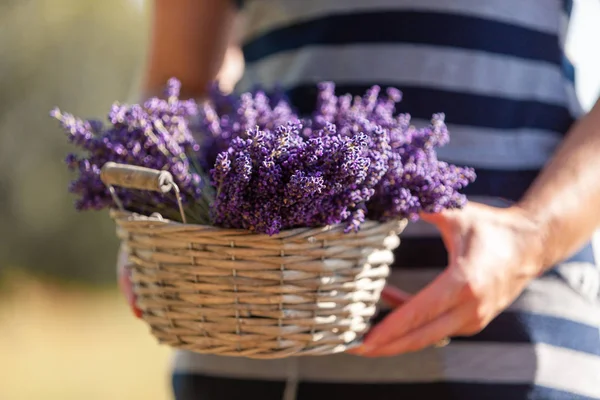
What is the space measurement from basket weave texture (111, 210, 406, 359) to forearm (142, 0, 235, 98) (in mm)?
623

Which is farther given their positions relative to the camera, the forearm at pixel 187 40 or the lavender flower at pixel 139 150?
the forearm at pixel 187 40

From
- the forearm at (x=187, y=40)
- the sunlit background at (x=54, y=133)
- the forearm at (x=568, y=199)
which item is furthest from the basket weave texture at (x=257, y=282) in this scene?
the sunlit background at (x=54, y=133)

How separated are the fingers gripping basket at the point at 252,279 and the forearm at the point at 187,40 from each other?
0.63m

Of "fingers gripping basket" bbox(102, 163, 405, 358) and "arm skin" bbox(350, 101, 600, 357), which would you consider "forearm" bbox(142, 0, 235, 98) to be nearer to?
"fingers gripping basket" bbox(102, 163, 405, 358)

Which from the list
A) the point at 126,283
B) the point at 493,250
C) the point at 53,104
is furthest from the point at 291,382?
the point at 53,104

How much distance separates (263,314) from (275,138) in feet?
0.76

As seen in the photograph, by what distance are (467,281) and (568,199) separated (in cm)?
21

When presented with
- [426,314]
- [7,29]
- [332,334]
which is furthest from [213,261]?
[7,29]

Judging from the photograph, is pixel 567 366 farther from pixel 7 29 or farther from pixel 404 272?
pixel 7 29

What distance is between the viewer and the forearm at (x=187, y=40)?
152cm

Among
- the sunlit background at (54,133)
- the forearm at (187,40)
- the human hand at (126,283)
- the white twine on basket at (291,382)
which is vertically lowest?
the white twine on basket at (291,382)

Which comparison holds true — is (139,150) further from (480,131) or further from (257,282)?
(480,131)

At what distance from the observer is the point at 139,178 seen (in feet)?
2.86

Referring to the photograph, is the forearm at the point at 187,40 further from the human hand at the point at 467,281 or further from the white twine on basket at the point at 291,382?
the human hand at the point at 467,281
